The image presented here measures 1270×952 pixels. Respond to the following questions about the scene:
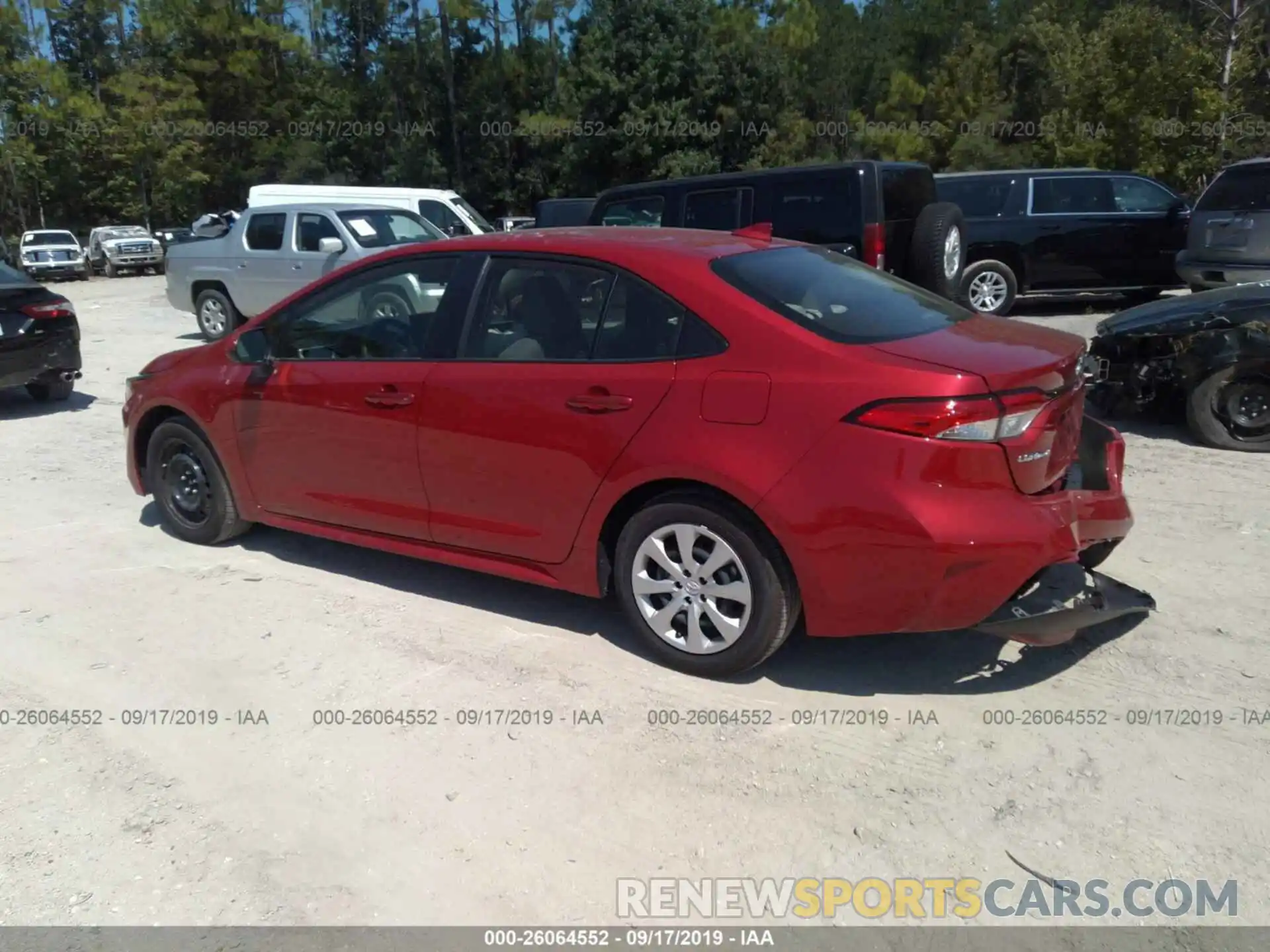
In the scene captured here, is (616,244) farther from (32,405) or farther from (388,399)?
(32,405)

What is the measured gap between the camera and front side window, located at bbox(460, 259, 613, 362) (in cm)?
437

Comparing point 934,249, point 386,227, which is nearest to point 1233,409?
point 934,249

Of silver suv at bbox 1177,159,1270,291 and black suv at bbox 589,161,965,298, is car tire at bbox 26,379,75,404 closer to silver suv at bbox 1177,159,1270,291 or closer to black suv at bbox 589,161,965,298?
black suv at bbox 589,161,965,298

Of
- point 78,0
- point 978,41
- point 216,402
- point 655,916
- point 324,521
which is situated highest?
point 78,0

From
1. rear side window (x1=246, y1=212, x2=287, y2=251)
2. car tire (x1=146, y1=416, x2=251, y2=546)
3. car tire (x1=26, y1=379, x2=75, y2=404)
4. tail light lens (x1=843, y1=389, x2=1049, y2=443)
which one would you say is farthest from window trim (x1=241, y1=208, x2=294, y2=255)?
tail light lens (x1=843, y1=389, x2=1049, y2=443)

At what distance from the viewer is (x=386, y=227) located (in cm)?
1336

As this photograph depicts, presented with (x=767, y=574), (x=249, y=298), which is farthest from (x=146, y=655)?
(x=249, y=298)

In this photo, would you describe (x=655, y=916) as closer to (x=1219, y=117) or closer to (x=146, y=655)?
(x=146, y=655)

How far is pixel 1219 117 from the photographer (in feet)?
63.2

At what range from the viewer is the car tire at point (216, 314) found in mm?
14508

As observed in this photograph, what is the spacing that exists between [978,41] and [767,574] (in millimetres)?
39788

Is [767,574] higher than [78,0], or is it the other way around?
[78,0]

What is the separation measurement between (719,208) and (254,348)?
17.3 ft

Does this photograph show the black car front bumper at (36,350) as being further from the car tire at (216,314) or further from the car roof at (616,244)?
the car roof at (616,244)
